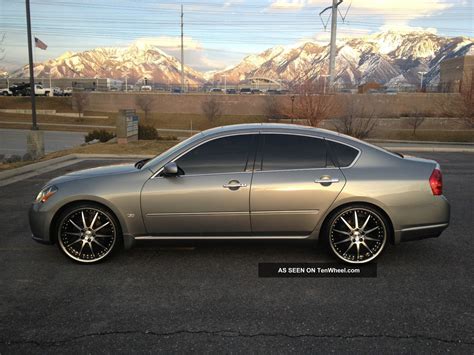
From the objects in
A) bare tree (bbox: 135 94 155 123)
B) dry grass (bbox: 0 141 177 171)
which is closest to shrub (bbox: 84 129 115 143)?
dry grass (bbox: 0 141 177 171)

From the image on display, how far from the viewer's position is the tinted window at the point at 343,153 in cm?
451

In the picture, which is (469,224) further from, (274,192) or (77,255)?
(77,255)

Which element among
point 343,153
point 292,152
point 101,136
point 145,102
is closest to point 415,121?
point 101,136

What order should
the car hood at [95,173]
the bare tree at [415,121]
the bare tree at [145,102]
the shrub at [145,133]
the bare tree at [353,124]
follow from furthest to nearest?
1. the bare tree at [145,102]
2. the bare tree at [415,121]
3. the bare tree at [353,124]
4. the shrub at [145,133]
5. the car hood at [95,173]

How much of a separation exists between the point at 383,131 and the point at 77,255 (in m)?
37.2

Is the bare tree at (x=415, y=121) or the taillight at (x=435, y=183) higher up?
the taillight at (x=435, y=183)

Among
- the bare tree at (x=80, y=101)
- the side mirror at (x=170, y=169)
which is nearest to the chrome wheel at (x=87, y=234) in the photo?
the side mirror at (x=170, y=169)

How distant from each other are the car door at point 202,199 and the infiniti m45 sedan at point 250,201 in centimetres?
1

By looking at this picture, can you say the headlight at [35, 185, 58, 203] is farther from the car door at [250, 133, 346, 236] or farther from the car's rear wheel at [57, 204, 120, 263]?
the car door at [250, 133, 346, 236]

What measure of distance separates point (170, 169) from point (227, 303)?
58.9 inches

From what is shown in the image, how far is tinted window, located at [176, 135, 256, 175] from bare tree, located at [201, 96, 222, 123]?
45171 millimetres

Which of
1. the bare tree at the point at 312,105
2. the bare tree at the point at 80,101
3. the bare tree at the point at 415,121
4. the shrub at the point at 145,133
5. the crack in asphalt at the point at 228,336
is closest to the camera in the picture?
the crack in asphalt at the point at 228,336

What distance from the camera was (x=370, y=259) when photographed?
446 centimetres

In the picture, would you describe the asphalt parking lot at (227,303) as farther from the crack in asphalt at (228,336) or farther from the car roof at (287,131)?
the car roof at (287,131)
